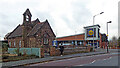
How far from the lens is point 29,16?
32.2m

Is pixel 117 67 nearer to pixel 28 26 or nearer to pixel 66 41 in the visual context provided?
pixel 28 26

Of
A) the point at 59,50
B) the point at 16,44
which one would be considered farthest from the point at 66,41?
the point at 59,50

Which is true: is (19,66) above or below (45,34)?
below

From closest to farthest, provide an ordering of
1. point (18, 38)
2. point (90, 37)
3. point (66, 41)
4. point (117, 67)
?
point (117, 67) → point (18, 38) → point (90, 37) → point (66, 41)

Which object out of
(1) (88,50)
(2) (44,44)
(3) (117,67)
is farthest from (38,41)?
(3) (117,67)

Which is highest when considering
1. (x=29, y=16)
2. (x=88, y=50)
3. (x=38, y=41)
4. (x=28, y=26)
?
(x=29, y=16)

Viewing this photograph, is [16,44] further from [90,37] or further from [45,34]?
[90,37]

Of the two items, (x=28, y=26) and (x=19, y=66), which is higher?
(x=28, y=26)

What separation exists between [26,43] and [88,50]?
16.8 m

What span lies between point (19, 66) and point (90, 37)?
32115mm

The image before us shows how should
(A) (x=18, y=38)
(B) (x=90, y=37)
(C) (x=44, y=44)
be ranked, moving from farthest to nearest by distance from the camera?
(B) (x=90, y=37) < (A) (x=18, y=38) < (C) (x=44, y=44)

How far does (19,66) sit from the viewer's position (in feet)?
40.5

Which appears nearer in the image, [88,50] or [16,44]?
[88,50]

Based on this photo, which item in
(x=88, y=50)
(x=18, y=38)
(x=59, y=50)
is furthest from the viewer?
(x=18, y=38)
